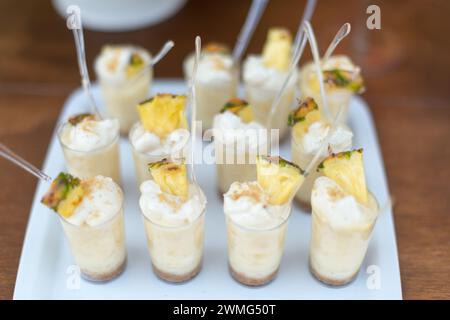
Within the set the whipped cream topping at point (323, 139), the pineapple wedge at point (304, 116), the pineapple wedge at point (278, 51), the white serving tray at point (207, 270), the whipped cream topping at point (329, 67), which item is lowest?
the white serving tray at point (207, 270)

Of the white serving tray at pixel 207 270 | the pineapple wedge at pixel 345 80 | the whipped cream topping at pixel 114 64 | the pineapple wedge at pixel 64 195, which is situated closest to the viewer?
the pineapple wedge at pixel 64 195

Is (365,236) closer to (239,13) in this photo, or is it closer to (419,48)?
(419,48)

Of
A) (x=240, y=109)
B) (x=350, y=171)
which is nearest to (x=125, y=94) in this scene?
(x=240, y=109)

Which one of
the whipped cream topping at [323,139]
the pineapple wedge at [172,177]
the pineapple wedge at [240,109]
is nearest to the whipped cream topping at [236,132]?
the pineapple wedge at [240,109]

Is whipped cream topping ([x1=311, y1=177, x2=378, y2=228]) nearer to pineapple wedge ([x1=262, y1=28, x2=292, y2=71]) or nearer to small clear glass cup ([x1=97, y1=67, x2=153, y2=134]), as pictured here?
pineapple wedge ([x1=262, y1=28, x2=292, y2=71])

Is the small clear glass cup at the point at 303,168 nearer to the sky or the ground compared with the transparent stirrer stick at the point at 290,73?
nearer to the ground

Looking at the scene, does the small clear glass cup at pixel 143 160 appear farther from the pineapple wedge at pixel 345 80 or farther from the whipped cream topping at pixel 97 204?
the pineapple wedge at pixel 345 80

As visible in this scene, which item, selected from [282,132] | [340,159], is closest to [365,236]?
[340,159]

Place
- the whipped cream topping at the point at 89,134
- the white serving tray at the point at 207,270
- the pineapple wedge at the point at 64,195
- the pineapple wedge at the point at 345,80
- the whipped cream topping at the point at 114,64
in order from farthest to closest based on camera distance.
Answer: the whipped cream topping at the point at 114,64 → the pineapple wedge at the point at 345,80 → the whipped cream topping at the point at 89,134 → the white serving tray at the point at 207,270 → the pineapple wedge at the point at 64,195

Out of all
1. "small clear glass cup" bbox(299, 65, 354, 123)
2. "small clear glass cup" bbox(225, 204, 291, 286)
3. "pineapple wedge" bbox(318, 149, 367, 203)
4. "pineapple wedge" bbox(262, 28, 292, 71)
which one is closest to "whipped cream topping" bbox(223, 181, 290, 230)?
"small clear glass cup" bbox(225, 204, 291, 286)

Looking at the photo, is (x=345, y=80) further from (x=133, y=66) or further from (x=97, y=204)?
(x=97, y=204)
